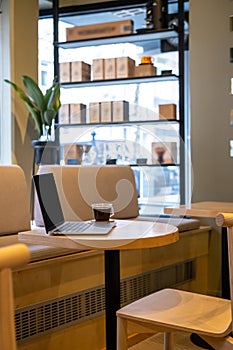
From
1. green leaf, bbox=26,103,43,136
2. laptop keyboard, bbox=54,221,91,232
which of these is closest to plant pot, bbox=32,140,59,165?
green leaf, bbox=26,103,43,136

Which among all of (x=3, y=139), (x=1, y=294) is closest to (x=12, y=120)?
(x=3, y=139)

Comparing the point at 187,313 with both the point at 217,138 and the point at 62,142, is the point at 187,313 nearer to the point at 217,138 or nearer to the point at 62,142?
the point at 217,138

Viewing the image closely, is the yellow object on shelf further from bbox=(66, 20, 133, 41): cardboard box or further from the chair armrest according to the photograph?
the chair armrest

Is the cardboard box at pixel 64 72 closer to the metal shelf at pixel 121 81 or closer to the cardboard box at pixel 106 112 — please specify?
the metal shelf at pixel 121 81

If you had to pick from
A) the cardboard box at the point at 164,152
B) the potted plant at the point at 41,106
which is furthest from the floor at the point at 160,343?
the potted plant at the point at 41,106

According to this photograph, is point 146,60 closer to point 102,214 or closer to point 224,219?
point 102,214

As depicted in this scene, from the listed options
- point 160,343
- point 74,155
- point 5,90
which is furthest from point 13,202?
point 5,90

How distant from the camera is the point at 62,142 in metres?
4.74

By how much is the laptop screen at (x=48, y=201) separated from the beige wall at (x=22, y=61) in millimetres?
2178

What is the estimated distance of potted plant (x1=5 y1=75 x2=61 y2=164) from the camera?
413 cm

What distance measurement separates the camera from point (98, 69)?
14.5 ft

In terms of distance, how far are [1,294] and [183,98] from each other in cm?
341

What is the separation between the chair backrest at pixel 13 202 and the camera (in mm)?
2902

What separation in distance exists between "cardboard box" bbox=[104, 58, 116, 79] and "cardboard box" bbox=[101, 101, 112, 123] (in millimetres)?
241
